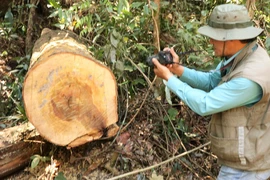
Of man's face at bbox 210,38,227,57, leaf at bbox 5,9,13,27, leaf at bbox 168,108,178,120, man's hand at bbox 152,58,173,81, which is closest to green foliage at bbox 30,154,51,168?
leaf at bbox 168,108,178,120

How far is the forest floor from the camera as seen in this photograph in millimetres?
2723

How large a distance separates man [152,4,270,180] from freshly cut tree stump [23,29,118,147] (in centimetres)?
58

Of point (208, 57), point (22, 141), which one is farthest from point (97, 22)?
point (22, 141)

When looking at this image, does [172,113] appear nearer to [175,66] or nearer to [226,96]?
[175,66]

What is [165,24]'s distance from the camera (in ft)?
10.8

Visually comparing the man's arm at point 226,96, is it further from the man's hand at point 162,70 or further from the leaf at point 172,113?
the leaf at point 172,113

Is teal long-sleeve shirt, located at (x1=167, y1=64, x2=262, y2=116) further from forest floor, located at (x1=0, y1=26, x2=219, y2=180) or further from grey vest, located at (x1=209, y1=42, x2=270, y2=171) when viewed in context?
forest floor, located at (x1=0, y1=26, x2=219, y2=180)

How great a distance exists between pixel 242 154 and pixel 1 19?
382 centimetres

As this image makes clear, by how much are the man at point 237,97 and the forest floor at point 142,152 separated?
77 centimetres

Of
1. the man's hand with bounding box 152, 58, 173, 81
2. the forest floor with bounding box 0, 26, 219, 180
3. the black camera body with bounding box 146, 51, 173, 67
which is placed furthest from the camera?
the forest floor with bounding box 0, 26, 219, 180

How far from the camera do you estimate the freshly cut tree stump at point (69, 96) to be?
2.35 metres

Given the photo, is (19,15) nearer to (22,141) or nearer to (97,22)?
(97,22)

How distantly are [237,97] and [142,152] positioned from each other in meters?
1.32

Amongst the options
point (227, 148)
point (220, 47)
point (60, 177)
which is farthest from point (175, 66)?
point (60, 177)
